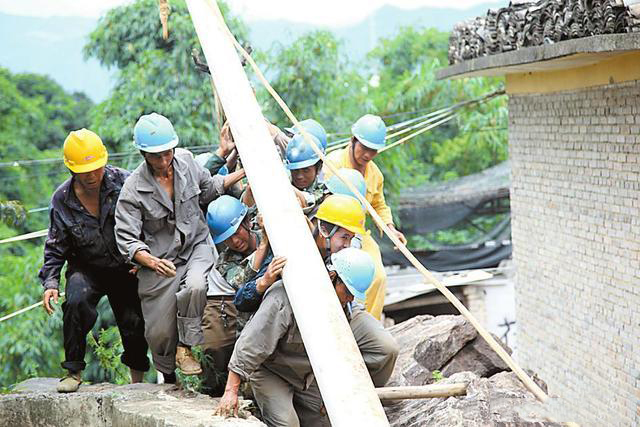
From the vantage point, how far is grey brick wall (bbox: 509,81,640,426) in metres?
7.98

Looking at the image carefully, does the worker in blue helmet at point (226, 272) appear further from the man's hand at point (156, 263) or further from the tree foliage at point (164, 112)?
the tree foliage at point (164, 112)

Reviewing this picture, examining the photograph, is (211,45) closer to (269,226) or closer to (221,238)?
(221,238)

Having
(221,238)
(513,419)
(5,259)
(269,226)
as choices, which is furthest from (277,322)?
(5,259)

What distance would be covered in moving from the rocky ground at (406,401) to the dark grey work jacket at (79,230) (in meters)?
0.78

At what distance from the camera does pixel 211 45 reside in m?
5.97

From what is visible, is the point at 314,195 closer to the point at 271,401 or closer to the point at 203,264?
the point at 203,264

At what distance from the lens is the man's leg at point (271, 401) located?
17.8ft

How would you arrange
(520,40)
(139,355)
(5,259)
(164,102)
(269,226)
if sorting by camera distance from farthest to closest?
1. (5,259)
2. (164,102)
3. (520,40)
4. (139,355)
5. (269,226)

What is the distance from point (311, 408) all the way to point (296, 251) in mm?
1533

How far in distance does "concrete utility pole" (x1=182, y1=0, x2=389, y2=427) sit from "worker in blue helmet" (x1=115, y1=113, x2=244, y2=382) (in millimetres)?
478

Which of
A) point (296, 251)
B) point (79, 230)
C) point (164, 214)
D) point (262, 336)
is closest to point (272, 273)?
point (296, 251)

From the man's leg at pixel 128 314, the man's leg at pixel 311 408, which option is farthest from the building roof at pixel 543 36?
the man's leg at pixel 128 314

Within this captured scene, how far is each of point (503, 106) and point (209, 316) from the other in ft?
52.8

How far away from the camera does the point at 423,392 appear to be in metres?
5.63
